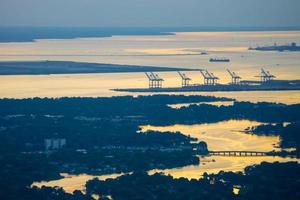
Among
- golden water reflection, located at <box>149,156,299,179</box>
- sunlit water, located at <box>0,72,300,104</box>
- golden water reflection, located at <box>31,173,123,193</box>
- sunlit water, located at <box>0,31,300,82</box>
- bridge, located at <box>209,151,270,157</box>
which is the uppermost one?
sunlit water, located at <box>0,31,300,82</box>

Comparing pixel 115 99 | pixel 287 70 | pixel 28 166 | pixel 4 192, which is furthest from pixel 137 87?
pixel 4 192

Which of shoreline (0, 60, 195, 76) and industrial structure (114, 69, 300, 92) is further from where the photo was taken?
shoreline (0, 60, 195, 76)

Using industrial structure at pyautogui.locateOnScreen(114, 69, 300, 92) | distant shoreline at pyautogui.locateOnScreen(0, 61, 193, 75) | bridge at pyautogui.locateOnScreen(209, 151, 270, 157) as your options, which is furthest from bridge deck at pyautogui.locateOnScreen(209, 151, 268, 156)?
distant shoreline at pyautogui.locateOnScreen(0, 61, 193, 75)

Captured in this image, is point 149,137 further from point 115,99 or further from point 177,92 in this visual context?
point 177,92

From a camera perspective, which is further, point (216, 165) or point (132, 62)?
point (132, 62)

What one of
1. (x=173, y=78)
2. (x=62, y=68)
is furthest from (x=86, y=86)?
(x=62, y=68)

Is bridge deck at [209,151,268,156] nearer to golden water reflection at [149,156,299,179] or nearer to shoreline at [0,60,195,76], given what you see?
golden water reflection at [149,156,299,179]

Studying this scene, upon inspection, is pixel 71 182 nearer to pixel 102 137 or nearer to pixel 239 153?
pixel 239 153

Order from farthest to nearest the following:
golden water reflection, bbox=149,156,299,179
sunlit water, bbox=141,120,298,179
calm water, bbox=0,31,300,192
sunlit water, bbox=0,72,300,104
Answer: sunlit water, bbox=0,72,300,104
calm water, bbox=0,31,300,192
sunlit water, bbox=141,120,298,179
golden water reflection, bbox=149,156,299,179
